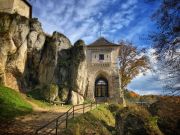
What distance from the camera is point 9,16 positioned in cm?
2327

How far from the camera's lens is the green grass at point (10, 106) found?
13.4 m

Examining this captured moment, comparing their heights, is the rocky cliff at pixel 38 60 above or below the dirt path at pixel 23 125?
above

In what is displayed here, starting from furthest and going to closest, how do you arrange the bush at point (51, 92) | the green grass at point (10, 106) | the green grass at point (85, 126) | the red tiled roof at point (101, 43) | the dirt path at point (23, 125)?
1. the red tiled roof at point (101, 43)
2. the bush at point (51, 92)
3. the green grass at point (10, 106)
4. the green grass at point (85, 126)
5. the dirt path at point (23, 125)

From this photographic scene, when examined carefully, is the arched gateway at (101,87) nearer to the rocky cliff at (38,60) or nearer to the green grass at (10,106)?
the rocky cliff at (38,60)

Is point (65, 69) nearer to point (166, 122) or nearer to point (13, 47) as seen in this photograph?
point (13, 47)

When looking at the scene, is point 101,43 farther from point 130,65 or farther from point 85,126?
point 85,126

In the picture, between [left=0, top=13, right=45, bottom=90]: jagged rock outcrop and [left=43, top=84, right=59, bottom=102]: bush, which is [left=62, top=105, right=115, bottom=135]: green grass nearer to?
[left=43, top=84, right=59, bottom=102]: bush

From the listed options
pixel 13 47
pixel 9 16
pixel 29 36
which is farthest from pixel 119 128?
pixel 9 16

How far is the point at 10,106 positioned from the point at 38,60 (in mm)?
10278

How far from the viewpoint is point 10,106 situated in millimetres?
14852

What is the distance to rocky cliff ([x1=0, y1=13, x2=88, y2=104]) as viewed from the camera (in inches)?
837

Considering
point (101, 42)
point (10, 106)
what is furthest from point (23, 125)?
point (101, 42)

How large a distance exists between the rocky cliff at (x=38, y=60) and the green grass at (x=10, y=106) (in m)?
2.42

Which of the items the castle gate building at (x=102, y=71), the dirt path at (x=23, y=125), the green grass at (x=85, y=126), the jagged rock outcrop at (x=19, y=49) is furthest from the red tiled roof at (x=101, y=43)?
→ the dirt path at (x=23, y=125)
